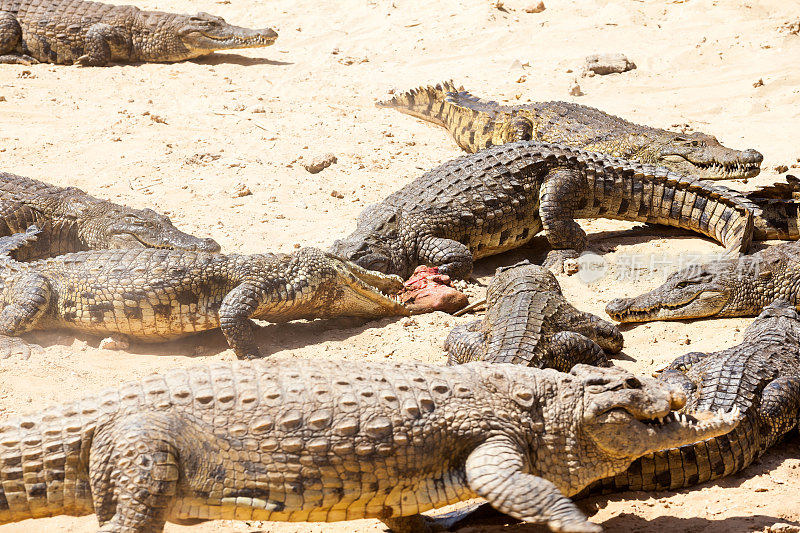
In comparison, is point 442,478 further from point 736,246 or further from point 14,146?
point 14,146

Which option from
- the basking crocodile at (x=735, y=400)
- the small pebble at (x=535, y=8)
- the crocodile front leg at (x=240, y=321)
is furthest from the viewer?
the small pebble at (x=535, y=8)

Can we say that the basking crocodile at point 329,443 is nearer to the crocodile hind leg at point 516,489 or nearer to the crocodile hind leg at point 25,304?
the crocodile hind leg at point 516,489

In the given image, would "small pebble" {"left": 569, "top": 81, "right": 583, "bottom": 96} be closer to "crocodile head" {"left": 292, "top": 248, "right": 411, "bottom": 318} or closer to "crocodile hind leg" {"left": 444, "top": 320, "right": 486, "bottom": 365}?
"crocodile head" {"left": 292, "top": 248, "right": 411, "bottom": 318}

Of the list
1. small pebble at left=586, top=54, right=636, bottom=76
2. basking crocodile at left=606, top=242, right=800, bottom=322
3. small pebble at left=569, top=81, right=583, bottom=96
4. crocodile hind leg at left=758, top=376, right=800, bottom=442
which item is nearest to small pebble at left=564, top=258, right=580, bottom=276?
basking crocodile at left=606, top=242, right=800, bottom=322

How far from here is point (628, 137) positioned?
8992 mm

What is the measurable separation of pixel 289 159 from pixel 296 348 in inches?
135

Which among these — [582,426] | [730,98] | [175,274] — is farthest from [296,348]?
[730,98]

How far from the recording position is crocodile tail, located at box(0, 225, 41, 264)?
22.9 ft

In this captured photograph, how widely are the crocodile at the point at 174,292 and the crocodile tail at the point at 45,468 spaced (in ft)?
8.43

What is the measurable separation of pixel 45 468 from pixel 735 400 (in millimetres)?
3526

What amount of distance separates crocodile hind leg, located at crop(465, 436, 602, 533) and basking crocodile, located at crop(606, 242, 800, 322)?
2.94 metres

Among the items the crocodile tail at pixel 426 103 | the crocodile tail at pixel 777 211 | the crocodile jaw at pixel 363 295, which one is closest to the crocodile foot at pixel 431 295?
the crocodile jaw at pixel 363 295

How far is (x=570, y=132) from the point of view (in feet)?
30.7

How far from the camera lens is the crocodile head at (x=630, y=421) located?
3604mm
